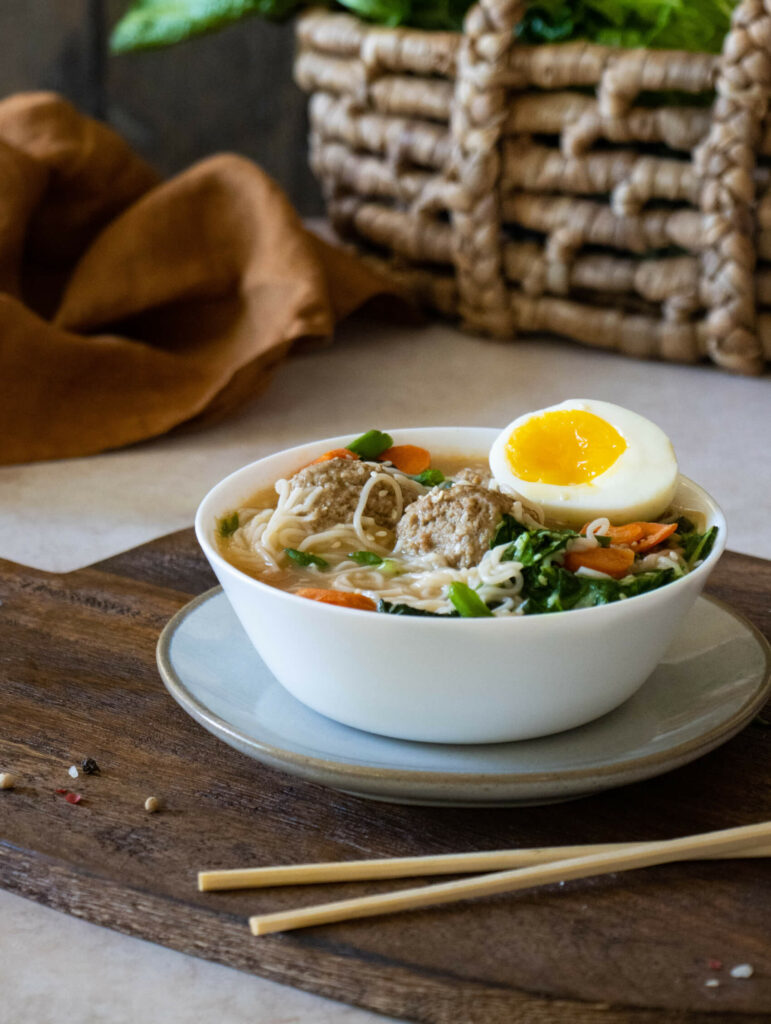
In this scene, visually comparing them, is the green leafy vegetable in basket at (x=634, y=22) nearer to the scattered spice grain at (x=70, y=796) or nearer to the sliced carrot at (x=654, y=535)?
the sliced carrot at (x=654, y=535)

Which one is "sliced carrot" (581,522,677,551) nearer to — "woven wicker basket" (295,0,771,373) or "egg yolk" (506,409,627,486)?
"egg yolk" (506,409,627,486)

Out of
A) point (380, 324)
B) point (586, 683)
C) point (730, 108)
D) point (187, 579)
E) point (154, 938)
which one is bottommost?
point (380, 324)

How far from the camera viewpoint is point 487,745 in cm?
137

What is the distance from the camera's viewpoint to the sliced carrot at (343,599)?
1371mm

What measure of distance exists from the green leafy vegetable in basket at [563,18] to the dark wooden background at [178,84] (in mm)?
831

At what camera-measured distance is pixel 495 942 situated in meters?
1.13

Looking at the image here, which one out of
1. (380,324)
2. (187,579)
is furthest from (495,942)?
(380,324)

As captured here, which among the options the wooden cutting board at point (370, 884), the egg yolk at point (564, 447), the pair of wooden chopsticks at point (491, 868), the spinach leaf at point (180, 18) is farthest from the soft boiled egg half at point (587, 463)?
the spinach leaf at point (180, 18)

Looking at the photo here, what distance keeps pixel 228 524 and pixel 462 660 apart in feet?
1.45

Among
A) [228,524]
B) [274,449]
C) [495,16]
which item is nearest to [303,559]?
[228,524]

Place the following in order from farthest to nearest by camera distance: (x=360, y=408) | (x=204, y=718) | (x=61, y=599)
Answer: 1. (x=360, y=408)
2. (x=61, y=599)
3. (x=204, y=718)

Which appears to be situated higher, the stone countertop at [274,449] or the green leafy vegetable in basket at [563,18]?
the green leafy vegetable in basket at [563,18]

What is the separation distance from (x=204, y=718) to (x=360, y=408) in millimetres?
1754

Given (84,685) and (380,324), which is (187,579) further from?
(380,324)
